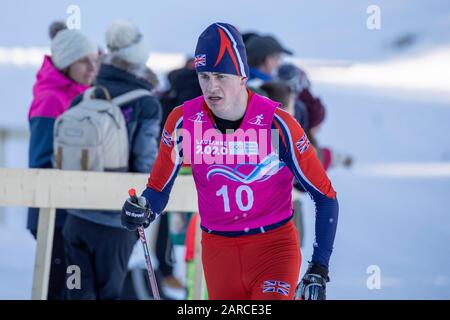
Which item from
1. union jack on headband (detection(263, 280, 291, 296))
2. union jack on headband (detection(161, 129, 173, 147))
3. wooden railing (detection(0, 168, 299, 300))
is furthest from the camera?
wooden railing (detection(0, 168, 299, 300))

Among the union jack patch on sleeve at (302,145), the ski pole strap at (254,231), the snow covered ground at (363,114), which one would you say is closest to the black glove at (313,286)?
the ski pole strap at (254,231)

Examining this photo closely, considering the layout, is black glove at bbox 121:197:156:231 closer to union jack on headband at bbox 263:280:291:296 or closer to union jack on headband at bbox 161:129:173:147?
union jack on headband at bbox 161:129:173:147

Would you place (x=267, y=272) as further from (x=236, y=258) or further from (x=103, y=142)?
(x=103, y=142)

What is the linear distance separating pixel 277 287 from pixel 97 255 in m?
1.73

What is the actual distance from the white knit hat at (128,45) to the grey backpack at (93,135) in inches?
11.1

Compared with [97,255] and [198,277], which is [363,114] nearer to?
[198,277]

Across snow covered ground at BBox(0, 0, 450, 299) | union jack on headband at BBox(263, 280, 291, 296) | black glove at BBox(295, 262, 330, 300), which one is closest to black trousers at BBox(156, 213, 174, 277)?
snow covered ground at BBox(0, 0, 450, 299)

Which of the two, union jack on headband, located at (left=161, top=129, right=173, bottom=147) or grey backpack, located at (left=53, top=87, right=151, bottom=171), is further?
grey backpack, located at (left=53, top=87, right=151, bottom=171)

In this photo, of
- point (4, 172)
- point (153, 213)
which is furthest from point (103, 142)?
point (153, 213)

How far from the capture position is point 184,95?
295 inches

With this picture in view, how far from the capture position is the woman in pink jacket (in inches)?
254

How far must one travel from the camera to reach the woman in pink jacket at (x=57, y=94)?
6441 mm

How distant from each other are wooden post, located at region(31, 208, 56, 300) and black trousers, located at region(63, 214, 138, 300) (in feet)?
0.48

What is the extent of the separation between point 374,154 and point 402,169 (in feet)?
3.74
